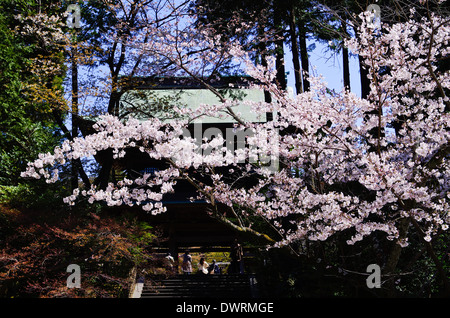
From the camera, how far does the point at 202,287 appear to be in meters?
9.58

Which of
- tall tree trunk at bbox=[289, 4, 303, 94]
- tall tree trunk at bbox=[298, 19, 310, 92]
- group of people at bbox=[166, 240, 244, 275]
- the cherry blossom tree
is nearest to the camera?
the cherry blossom tree

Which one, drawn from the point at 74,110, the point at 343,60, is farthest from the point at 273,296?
the point at 74,110

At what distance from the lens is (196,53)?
1184 centimetres

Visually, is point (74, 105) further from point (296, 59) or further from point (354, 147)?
point (354, 147)

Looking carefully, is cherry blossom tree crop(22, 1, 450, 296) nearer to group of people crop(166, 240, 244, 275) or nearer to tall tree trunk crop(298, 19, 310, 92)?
tall tree trunk crop(298, 19, 310, 92)

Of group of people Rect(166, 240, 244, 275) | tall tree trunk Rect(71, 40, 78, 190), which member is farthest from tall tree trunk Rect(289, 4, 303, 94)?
tall tree trunk Rect(71, 40, 78, 190)

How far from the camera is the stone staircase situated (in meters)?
9.23

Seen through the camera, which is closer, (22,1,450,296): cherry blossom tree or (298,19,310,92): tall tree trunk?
(22,1,450,296): cherry blossom tree

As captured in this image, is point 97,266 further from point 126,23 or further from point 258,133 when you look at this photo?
point 126,23

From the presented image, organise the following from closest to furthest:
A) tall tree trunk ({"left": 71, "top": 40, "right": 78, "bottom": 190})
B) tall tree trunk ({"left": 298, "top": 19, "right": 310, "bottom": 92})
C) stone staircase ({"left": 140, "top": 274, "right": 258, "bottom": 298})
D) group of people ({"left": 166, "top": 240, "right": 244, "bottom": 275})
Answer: stone staircase ({"left": 140, "top": 274, "right": 258, "bottom": 298}), tall tree trunk ({"left": 298, "top": 19, "right": 310, "bottom": 92}), tall tree trunk ({"left": 71, "top": 40, "right": 78, "bottom": 190}), group of people ({"left": 166, "top": 240, "right": 244, "bottom": 275})

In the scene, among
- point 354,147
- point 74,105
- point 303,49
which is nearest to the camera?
point 354,147

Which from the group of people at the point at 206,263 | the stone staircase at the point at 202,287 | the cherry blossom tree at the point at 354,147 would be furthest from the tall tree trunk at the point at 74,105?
the cherry blossom tree at the point at 354,147

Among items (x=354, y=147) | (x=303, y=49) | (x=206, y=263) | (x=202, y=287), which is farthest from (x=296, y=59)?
(x=206, y=263)
